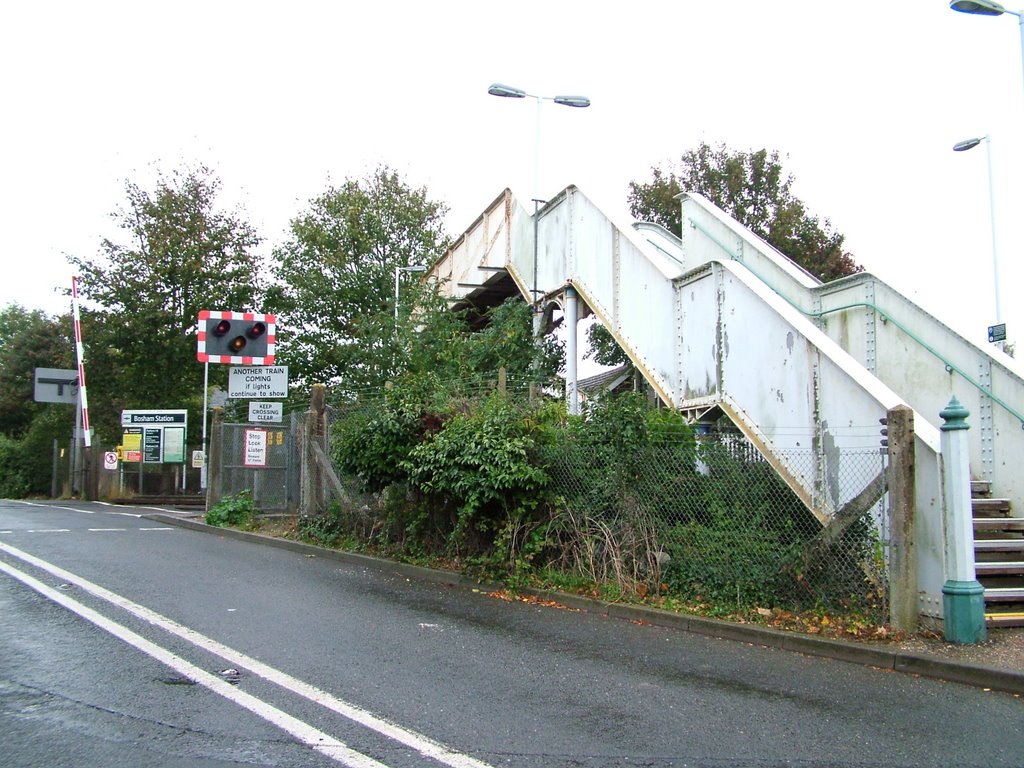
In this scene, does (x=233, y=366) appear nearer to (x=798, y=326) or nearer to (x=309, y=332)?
(x=798, y=326)

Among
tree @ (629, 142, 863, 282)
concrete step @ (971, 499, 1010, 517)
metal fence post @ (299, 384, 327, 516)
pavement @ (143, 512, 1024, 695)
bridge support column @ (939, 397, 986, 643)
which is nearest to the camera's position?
pavement @ (143, 512, 1024, 695)

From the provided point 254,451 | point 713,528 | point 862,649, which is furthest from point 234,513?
point 862,649

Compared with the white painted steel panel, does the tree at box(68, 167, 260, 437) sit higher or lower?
higher

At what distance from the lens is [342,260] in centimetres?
3791

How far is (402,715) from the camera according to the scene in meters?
4.99

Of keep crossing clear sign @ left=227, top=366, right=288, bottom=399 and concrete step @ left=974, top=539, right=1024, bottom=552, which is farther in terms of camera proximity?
keep crossing clear sign @ left=227, top=366, right=288, bottom=399

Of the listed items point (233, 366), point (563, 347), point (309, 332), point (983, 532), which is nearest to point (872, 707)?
point (983, 532)

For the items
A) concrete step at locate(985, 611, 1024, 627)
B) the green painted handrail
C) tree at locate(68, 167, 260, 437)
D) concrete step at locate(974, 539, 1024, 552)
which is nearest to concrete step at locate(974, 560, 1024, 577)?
concrete step at locate(974, 539, 1024, 552)

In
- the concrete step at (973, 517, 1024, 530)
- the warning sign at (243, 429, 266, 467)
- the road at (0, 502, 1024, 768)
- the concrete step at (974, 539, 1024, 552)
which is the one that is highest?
the warning sign at (243, 429, 266, 467)

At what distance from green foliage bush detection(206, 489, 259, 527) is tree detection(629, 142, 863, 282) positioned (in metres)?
15.3

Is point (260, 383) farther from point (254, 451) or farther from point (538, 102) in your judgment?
point (538, 102)

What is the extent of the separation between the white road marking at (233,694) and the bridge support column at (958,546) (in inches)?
190

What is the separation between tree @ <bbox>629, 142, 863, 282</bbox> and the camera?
25.0 m

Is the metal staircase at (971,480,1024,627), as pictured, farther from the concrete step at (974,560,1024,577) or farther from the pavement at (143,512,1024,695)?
the pavement at (143,512,1024,695)
